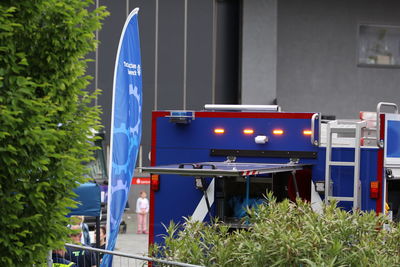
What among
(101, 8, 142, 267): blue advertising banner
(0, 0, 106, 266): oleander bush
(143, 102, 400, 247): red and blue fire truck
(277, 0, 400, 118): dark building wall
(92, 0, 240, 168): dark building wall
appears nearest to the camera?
(0, 0, 106, 266): oleander bush

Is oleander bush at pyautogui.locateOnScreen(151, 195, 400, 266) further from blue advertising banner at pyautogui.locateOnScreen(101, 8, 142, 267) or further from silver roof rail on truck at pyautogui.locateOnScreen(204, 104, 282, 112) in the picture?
silver roof rail on truck at pyautogui.locateOnScreen(204, 104, 282, 112)

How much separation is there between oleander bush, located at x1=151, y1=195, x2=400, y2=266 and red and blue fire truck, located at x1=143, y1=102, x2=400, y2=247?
325 cm

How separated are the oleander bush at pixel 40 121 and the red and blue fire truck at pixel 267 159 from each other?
4140mm

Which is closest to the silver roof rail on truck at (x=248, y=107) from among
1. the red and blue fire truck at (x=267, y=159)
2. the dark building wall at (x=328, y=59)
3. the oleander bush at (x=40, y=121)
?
the red and blue fire truck at (x=267, y=159)

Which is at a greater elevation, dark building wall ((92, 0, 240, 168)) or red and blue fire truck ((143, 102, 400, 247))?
dark building wall ((92, 0, 240, 168))

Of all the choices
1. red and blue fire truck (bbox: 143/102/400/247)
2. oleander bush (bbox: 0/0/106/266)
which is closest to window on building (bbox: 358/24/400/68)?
red and blue fire truck (bbox: 143/102/400/247)

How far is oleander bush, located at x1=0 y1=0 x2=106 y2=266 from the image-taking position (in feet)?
18.7

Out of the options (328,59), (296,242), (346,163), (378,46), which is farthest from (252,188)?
(378,46)

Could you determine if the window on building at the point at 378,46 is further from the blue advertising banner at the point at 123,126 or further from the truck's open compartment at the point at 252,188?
the truck's open compartment at the point at 252,188

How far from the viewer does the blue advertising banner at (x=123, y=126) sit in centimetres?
1086

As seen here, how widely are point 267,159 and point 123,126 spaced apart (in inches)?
78.7

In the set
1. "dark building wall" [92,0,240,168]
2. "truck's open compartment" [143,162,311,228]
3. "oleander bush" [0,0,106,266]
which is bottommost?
"truck's open compartment" [143,162,311,228]

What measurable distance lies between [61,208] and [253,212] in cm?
167

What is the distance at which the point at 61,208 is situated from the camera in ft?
20.2
